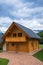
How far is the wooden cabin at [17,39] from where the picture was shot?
36.6 metres

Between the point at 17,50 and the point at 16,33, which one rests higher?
the point at 16,33

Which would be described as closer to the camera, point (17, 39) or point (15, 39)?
point (17, 39)

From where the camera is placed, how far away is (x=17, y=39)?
122 feet

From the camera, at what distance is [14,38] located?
123ft

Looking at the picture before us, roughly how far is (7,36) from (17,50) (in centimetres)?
416

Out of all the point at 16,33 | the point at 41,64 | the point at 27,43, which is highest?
the point at 16,33

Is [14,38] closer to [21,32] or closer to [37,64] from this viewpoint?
[21,32]

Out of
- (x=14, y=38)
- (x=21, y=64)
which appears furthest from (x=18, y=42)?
(x=21, y=64)

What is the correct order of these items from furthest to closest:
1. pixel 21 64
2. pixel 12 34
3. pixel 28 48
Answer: pixel 12 34
pixel 28 48
pixel 21 64

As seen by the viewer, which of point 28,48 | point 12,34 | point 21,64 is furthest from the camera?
point 12,34

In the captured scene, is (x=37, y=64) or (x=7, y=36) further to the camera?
(x=7, y=36)

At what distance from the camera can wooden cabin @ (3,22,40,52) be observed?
120ft

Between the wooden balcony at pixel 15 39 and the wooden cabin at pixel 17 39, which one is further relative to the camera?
the wooden cabin at pixel 17 39

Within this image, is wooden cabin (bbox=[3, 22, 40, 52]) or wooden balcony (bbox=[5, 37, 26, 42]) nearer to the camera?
wooden balcony (bbox=[5, 37, 26, 42])
